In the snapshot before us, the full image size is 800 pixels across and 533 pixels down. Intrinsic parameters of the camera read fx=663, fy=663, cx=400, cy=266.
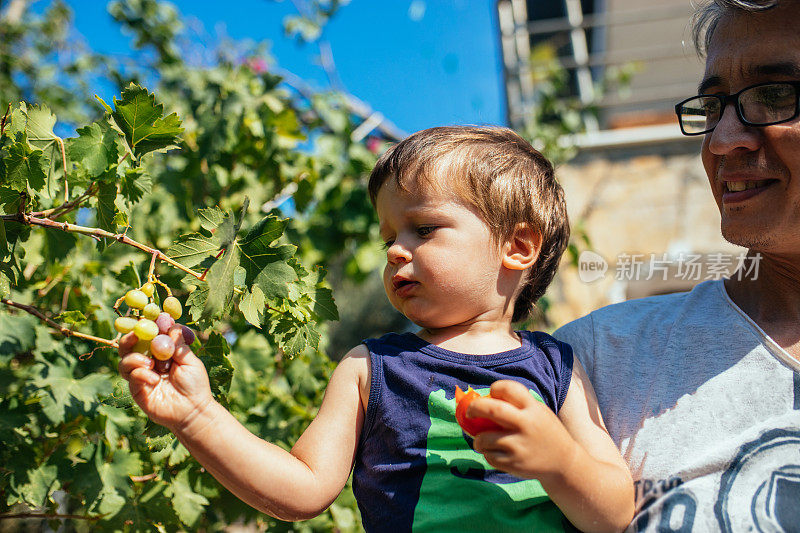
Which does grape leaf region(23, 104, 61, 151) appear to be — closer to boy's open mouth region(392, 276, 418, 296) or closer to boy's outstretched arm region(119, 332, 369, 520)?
boy's outstretched arm region(119, 332, 369, 520)

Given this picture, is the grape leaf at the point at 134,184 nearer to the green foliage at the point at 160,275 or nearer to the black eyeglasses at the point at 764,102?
the green foliage at the point at 160,275

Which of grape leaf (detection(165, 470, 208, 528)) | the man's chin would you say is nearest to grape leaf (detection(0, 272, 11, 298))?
grape leaf (detection(165, 470, 208, 528))

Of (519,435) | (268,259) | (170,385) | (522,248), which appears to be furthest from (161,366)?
(522,248)

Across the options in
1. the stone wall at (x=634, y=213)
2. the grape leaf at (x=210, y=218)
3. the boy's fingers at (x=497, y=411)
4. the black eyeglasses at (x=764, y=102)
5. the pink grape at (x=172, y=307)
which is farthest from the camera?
the stone wall at (x=634, y=213)

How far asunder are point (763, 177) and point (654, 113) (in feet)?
12.8

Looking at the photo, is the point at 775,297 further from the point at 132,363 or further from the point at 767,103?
the point at 132,363

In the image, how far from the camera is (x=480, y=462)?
110cm

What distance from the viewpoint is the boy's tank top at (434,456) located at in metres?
1.08

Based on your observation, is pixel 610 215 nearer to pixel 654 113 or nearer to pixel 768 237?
pixel 654 113

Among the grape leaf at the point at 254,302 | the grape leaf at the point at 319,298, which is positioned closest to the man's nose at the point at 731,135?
the grape leaf at the point at 319,298

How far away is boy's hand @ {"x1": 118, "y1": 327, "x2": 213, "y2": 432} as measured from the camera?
2.96 ft

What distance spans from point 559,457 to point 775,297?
732 mm

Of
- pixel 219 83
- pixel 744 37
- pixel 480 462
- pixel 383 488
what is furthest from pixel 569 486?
pixel 219 83

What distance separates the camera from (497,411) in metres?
0.89
